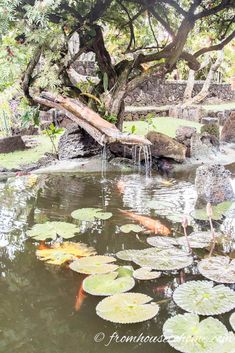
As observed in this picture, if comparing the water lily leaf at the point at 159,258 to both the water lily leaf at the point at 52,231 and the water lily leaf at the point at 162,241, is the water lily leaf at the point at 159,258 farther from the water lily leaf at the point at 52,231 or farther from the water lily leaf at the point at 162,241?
the water lily leaf at the point at 52,231

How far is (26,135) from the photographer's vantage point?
1186cm

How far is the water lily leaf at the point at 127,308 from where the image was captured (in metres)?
2.87

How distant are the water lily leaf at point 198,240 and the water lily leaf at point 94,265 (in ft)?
2.79

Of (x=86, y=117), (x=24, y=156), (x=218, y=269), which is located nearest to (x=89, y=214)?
(x=218, y=269)

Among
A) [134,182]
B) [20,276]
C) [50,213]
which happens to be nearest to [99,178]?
Result: [134,182]

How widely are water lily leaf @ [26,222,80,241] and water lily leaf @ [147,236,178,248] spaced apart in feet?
3.06

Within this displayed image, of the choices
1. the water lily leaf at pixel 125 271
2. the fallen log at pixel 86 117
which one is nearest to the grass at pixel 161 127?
the fallen log at pixel 86 117

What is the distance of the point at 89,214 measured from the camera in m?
5.36

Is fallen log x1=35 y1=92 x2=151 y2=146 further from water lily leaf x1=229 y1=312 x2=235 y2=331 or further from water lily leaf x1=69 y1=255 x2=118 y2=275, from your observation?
water lily leaf x1=229 y1=312 x2=235 y2=331

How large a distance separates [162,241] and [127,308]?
1452mm

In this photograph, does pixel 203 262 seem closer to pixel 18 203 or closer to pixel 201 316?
pixel 201 316

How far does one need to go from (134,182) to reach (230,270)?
3981 millimetres

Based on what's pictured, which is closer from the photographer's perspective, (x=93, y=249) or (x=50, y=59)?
(x=93, y=249)

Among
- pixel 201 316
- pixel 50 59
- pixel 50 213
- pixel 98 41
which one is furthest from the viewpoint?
pixel 98 41
